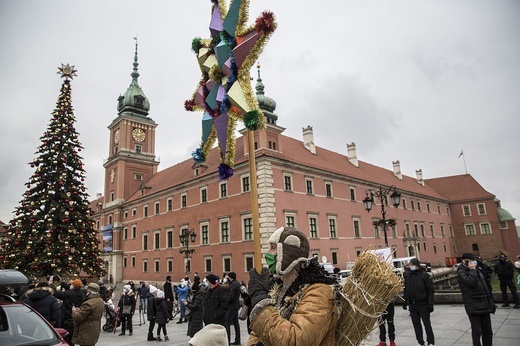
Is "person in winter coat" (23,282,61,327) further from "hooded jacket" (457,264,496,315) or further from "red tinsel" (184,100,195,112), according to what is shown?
"hooded jacket" (457,264,496,315)

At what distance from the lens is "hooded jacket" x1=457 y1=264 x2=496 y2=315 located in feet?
18.5

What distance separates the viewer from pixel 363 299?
7.31 feet

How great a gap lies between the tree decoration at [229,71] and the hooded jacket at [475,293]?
15.5ft

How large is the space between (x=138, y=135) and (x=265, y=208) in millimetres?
29823

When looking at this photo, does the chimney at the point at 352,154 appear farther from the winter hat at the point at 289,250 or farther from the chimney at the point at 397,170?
the winter hat at the point at 289,250

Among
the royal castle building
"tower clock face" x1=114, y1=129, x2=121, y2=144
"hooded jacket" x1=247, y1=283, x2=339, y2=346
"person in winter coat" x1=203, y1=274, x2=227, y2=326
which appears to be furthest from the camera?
"tower clock face" x1=114, y1=129, x2=121, y2=144

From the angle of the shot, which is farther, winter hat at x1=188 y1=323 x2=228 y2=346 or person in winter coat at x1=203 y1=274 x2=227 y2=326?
person in winter coat at x1=203 y1=274 x2=227 y2=326

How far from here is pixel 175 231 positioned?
33125mm

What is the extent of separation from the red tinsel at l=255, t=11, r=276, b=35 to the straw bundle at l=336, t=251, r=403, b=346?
8.85 feet

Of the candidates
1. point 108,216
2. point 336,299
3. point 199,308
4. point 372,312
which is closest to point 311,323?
point 336,299

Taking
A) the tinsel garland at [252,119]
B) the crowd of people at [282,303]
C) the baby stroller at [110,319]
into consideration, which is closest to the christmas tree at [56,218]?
the crowd of people at [282,303]

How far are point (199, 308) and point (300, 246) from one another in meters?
6.64

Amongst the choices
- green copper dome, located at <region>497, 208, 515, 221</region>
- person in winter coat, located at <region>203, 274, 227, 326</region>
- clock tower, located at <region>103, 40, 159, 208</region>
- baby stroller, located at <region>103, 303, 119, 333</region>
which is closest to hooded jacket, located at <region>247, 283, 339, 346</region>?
person in winter coat, located at <region>203, 274, 227, 326</region>

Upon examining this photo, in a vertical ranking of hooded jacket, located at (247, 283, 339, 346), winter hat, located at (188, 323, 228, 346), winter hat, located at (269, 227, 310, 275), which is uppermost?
winter hat, located at (269, 227, 310, 275)
